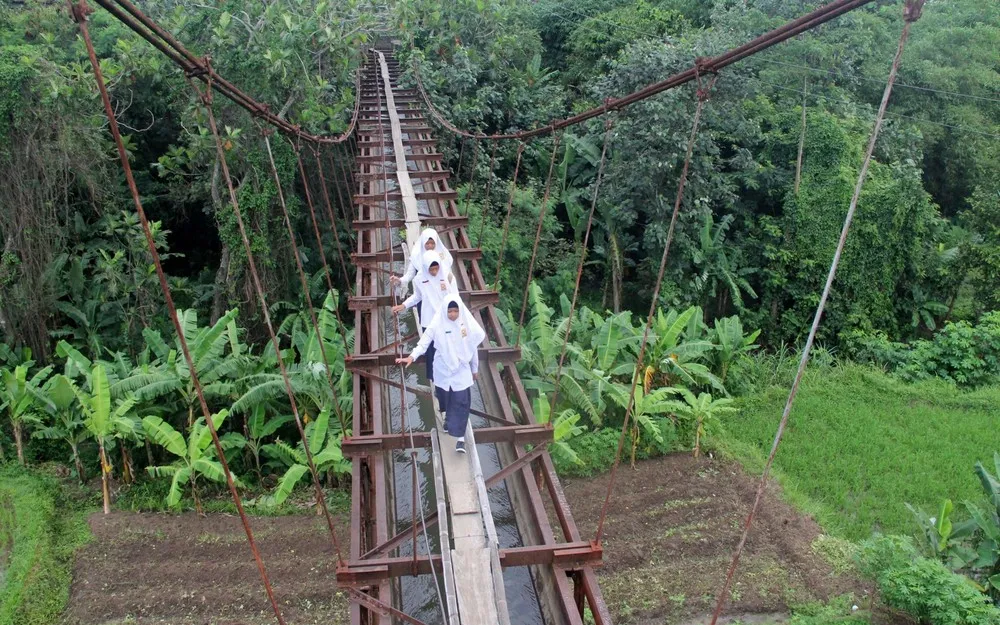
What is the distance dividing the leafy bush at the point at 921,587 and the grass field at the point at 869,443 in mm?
1427

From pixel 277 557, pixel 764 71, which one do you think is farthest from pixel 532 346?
pixel 764 71

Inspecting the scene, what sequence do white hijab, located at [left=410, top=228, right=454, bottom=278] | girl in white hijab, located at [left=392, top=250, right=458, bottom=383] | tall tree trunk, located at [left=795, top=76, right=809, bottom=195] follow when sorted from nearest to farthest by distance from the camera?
girl in white hijab, located at [left=392, top=250, right=458, bottom=383] → white hijab, located at [left=410, top=228, right=454, bottom=278] → tall tree trunk, located at [left=795, top=76, right=809, bottom=195]

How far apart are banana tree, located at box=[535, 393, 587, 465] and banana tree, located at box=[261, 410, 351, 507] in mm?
1925

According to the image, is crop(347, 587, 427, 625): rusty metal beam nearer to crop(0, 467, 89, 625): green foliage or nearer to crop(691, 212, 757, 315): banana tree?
crop(0, 467, 89, 625): green foliage

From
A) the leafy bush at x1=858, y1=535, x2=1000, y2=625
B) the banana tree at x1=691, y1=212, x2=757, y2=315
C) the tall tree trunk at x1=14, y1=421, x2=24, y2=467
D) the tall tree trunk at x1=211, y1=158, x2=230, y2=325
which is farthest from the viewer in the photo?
the banana tree at x1=691, y1=212, x2=757, y2=315

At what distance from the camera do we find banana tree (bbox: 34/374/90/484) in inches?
298

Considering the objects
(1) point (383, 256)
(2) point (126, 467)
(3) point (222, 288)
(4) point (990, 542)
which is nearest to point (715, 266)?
(4) point (990, 542)

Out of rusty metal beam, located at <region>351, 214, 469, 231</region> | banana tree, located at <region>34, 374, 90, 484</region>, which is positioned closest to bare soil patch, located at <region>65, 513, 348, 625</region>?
banana tree, located at <region>34, 374, 90, 484</region>

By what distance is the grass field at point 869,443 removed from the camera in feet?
25.9

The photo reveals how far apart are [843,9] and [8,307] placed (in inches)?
394

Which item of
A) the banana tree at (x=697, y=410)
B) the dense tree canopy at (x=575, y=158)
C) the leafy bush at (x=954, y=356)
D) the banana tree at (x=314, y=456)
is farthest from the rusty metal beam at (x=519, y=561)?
the leafy bush at (x=954, y=356)

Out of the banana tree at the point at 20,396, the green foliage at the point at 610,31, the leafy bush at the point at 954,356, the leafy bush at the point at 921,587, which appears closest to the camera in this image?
the leafy bush at the point at 921,587

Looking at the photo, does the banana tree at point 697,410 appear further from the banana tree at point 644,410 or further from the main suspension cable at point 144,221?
the main suspension cable at point 144,221

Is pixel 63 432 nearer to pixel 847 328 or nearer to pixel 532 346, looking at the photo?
pixel 532 346
